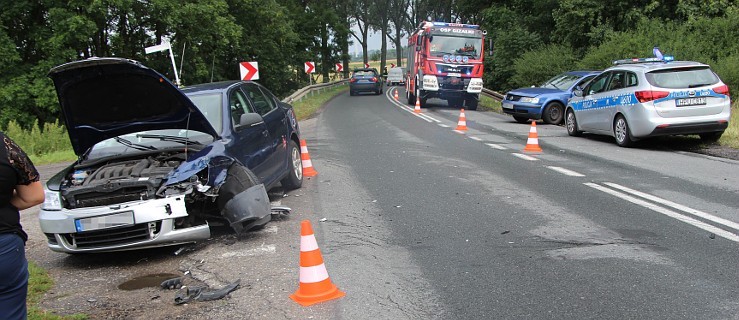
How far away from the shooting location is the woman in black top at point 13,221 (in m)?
2.81

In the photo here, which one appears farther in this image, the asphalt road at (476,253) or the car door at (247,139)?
the car door at (247,139)

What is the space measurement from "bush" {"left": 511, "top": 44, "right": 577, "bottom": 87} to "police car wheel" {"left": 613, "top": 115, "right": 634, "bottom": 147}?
43.4 ft

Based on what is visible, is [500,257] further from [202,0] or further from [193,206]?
[202,0]

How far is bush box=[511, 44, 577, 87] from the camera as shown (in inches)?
983

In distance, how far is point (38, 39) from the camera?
24234 millimetres

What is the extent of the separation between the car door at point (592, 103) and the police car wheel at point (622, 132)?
2.14 feet

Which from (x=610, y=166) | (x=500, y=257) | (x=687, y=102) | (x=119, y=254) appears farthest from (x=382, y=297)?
(x=687, y=102)

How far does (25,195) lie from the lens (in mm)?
2988

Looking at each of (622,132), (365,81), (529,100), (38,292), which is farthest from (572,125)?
(365,81)

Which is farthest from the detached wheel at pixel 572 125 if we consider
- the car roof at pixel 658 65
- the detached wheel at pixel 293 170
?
the detached wheel at pixel 293 170

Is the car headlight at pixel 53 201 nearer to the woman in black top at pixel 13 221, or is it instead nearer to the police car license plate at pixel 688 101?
the woman in black top at pixel 13 221

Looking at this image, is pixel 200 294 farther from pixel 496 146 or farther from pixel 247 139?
pixel 496 146

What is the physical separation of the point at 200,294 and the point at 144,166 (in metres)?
1.75

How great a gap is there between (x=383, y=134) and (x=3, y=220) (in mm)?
12999
